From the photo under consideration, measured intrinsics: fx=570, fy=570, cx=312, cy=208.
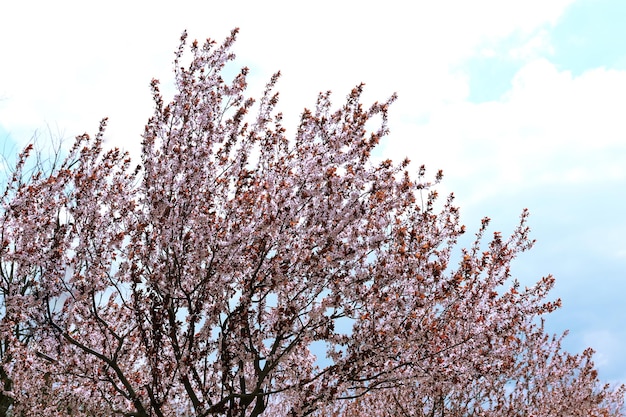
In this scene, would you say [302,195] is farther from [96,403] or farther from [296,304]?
[96,403]

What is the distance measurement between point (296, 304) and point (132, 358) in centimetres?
541

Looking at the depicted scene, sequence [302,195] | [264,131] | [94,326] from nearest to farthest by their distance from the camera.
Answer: [302,195] < [264,131] < [94,326]

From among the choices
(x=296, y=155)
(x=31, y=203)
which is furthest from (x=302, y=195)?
(x=31, y=203)

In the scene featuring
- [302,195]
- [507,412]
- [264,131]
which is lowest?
[507,412]

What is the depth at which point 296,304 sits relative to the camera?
8.30 metres

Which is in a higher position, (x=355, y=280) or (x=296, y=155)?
(x=296, y=155)

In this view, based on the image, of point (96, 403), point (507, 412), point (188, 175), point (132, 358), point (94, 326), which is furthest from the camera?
point (507, 412)

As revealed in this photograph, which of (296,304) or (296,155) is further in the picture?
(296,155)

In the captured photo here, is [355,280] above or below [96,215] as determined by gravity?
below

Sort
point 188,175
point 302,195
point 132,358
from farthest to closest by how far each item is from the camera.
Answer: point 132,358
point 188,175
point 302,195

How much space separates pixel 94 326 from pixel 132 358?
1.87 metres

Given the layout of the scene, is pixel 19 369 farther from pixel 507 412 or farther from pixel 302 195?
pixel 507 412

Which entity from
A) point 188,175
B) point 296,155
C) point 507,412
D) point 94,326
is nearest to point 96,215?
point 188,175

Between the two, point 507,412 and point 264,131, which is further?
point 507,412
